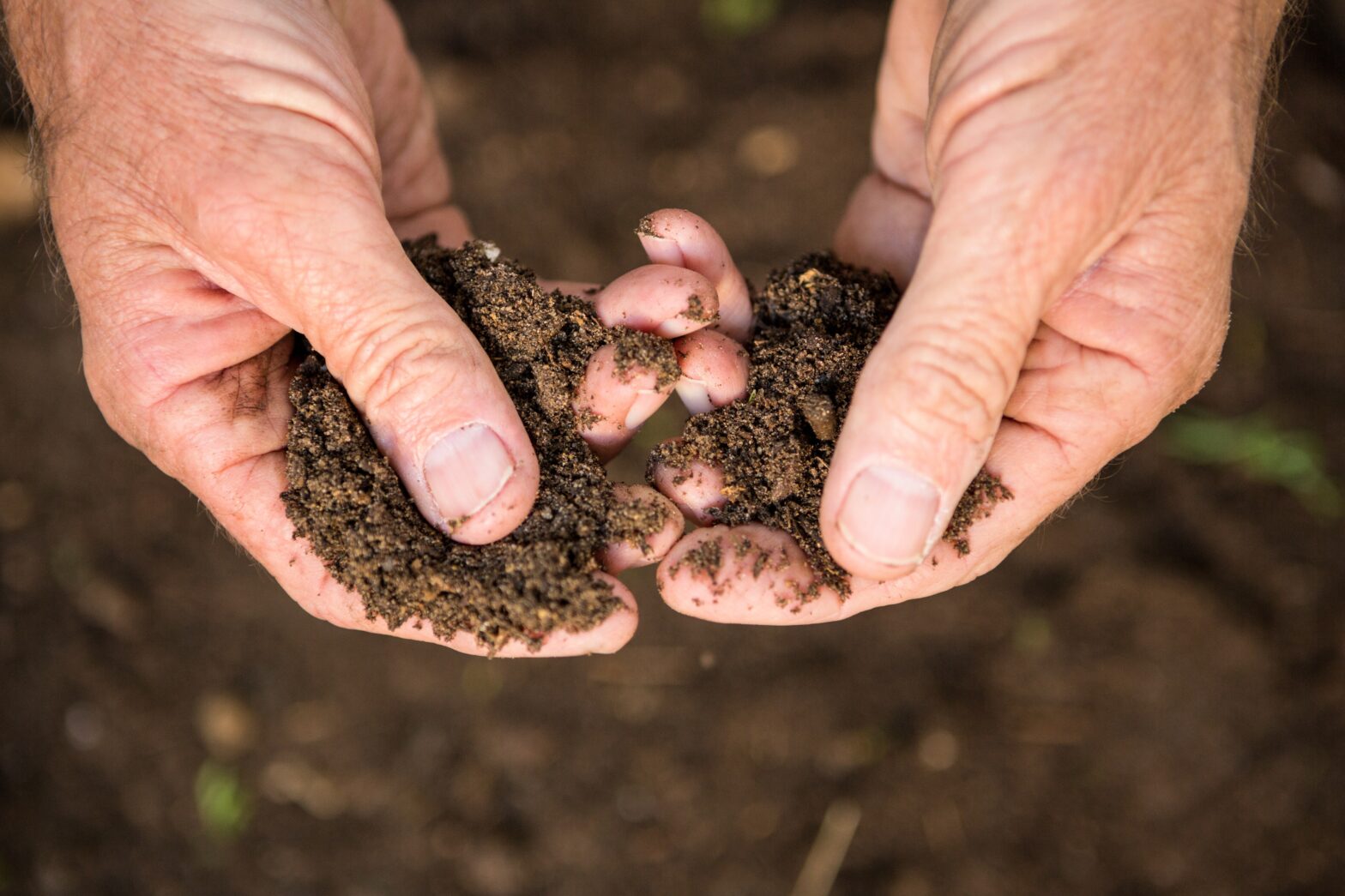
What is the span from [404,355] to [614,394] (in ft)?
→ 1.49

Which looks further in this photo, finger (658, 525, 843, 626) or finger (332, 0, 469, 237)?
finger (332, 0, 469, 237)

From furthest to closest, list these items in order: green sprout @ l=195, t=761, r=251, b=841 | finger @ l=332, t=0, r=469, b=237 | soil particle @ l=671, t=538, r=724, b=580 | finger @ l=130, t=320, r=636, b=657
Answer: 1. green sprout @ l=195, t=761, r=251, b=841
2. finger @ l=332, t=0, r=469, b=237
3. finger @ l=130, t=320, r=636, b=657
4. soil particle @ l=671, t=538, r=724, b=580

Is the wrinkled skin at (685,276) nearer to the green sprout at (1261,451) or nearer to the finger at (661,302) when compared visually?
the finger at (661,302)

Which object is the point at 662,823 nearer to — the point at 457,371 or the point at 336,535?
the point at 336,535

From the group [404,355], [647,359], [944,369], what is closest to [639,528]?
[647,359]

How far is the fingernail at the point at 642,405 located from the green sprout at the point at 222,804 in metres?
2.38

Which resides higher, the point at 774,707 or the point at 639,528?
the point at 639,528

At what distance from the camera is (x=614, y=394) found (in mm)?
2016

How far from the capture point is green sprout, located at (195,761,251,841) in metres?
3.39

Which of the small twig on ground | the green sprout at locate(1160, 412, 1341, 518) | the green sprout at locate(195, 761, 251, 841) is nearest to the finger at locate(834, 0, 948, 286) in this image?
the green sprout at locate(1160, 412, 1341, 518)

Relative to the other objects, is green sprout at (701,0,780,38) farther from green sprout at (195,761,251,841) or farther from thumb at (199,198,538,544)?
green sprout at (195,761,251,841)

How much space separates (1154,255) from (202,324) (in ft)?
7.01

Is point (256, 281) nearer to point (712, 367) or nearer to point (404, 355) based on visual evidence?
point (404, 355)

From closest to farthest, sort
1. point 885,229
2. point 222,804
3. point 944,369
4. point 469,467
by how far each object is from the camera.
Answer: point 944,369 → point 469,467 → point 885,229 → point 222,804
